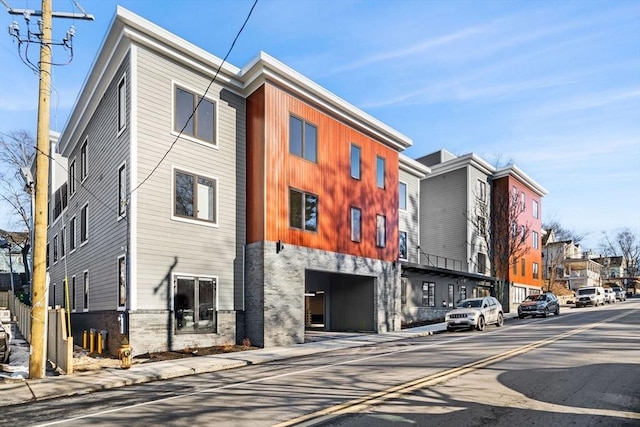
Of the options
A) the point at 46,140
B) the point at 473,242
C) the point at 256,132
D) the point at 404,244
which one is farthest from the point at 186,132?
the point at 473,242

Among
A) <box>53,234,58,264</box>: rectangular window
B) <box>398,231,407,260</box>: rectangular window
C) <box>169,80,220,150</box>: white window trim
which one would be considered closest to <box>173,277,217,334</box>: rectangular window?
<box>169,80,220,150</box>: white window trim

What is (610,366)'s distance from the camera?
1153 centimetres

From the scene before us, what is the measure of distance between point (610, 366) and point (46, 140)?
1533cm

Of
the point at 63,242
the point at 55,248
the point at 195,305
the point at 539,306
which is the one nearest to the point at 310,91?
the point at 195,305

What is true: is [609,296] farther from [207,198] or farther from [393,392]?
[393,392]

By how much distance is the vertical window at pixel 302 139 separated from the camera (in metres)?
21.7

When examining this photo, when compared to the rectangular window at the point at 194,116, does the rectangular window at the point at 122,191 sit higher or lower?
lower

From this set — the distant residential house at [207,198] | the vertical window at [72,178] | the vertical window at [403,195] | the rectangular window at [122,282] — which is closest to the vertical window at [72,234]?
the distant residential house at [207,198]

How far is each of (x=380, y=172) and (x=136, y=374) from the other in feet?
57.9

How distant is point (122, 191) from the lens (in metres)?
18.3

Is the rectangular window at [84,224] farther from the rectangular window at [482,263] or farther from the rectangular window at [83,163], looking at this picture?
the rectangular window at [482,263]

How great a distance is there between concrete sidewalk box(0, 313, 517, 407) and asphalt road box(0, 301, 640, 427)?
2.25ft

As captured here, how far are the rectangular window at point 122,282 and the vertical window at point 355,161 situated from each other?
11862 mm

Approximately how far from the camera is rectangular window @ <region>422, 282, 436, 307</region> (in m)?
33.4
